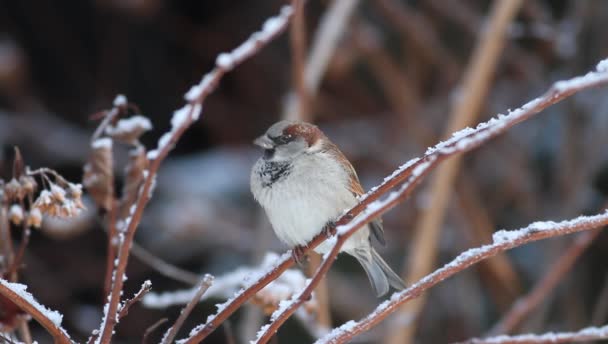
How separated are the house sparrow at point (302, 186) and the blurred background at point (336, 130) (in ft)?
1.59

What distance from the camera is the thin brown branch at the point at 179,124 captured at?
2.06 ft

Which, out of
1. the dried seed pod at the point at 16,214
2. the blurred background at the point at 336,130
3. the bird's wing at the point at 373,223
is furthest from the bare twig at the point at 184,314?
the blurred background at the point at 336,130

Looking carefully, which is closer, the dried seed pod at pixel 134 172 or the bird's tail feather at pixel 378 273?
the dried seed pod at pixel 134 172

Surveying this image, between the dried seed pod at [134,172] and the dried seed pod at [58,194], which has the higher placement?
the dried seed pod at [134,172]

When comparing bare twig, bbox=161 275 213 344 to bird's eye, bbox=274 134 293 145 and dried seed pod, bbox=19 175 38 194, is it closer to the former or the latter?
dried seed pod, bbox=19 175 38 194

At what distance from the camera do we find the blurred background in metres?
2.31

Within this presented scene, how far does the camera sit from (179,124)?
0.63 meters

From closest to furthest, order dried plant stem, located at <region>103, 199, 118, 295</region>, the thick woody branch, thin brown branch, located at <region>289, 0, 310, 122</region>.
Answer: the thick woody branch → dried plant stem, located at <region>103, 199, 118, 295</region> → thin brown branch, located at <region>289, 0, 310, 122</region>

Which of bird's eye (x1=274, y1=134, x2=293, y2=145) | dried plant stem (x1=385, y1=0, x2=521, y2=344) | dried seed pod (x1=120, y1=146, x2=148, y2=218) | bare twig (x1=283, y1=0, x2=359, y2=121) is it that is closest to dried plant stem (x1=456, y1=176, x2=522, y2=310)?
dried plant stem (x1=385, y1=0, x2=521, y2=344)

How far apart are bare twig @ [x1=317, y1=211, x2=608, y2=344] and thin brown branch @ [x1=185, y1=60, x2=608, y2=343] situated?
7cm

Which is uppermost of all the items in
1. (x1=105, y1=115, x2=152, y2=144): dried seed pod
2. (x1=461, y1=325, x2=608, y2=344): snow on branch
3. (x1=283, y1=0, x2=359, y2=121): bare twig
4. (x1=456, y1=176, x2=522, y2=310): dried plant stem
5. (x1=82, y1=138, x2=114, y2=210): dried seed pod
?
(x1=283, y1=0, x2=359, y2=121): bare twig

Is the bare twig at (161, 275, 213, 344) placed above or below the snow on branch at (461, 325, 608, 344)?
above

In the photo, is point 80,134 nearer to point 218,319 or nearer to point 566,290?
point 566,290

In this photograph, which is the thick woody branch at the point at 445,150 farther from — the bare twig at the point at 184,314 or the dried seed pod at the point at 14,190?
the dried seed pod at the point at 14,190
